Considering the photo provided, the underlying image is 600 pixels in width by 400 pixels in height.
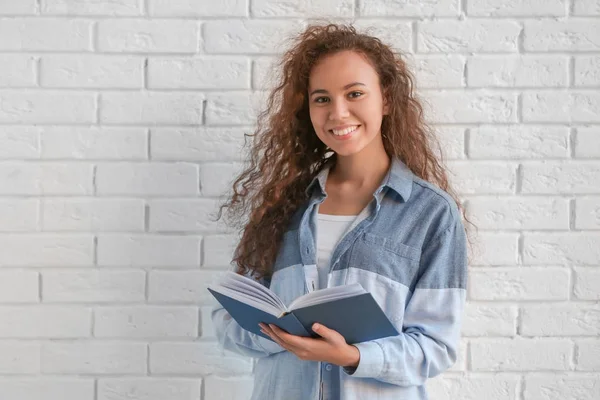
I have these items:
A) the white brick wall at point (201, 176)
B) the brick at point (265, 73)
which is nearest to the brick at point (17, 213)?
the white brick wall at point (201, 176)

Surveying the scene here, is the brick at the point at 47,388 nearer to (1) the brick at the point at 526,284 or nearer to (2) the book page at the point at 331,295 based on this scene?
(2) the book page at the point at 331,295

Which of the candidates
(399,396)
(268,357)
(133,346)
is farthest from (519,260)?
(133,346)

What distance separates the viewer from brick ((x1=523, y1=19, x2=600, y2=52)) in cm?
188

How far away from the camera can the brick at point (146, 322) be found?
6.32 feet

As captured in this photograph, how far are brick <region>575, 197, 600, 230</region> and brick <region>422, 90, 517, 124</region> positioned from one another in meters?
0.32

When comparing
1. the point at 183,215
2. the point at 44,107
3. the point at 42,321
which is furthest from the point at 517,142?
the point at 42,321

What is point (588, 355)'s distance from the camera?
1.91m

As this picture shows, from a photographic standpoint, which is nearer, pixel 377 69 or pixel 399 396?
pixel 399 396

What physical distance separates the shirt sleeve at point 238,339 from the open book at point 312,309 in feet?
0.69

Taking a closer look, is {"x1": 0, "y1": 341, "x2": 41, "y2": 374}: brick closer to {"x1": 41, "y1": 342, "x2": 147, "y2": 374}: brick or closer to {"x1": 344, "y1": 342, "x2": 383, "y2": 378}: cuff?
{"x1": 41, "y1": 342, "x2": 147, "y2": 374}: brick

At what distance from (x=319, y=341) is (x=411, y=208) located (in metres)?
0.39

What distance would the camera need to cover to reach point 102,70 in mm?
1902

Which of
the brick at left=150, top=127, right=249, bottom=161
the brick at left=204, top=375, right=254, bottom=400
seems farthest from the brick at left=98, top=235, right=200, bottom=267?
the brick at left=204, top=375, right=254, bottom=400

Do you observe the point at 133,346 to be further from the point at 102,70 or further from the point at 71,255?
the point at 102,70
